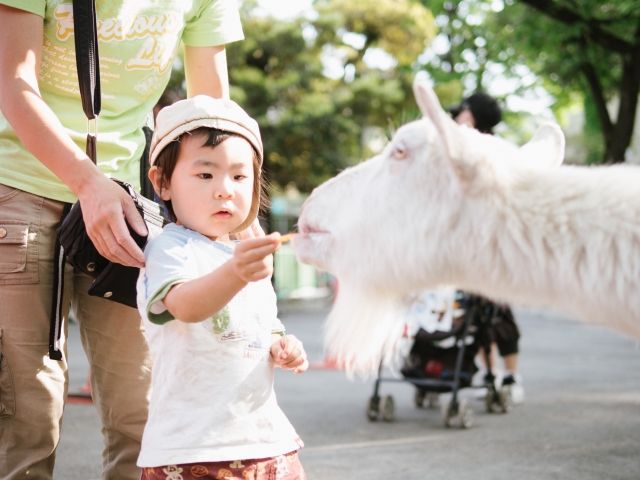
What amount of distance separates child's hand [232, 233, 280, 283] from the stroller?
376 cm

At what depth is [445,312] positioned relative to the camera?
567cm

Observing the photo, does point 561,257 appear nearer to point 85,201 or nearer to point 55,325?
point 85,201

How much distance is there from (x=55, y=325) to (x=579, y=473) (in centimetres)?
304

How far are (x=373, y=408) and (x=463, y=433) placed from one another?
73 cm

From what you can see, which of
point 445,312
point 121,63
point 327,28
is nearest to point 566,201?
point 121,63

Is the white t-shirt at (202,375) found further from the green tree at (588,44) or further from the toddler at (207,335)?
the green tree at (588,44)

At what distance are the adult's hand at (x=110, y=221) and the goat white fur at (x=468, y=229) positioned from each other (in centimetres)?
47

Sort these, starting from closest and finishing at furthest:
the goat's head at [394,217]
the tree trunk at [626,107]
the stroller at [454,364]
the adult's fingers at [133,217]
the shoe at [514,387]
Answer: the goat's head at [394,217] → the adult's fingers at [133,217] → the stroller at [454,364] → the shoe at [514,387] → the tree trunk at [626,107]

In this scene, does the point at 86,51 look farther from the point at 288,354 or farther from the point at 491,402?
the point at 491,402

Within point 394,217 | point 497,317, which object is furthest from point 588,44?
point 394,217

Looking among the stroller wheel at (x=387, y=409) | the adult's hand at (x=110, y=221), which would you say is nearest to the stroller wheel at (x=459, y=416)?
the stroller wheel at (x=387, y=409)

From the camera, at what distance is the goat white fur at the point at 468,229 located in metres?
1.73

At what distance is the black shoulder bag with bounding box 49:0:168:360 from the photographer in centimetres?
223

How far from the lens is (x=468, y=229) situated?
6.07 feet
